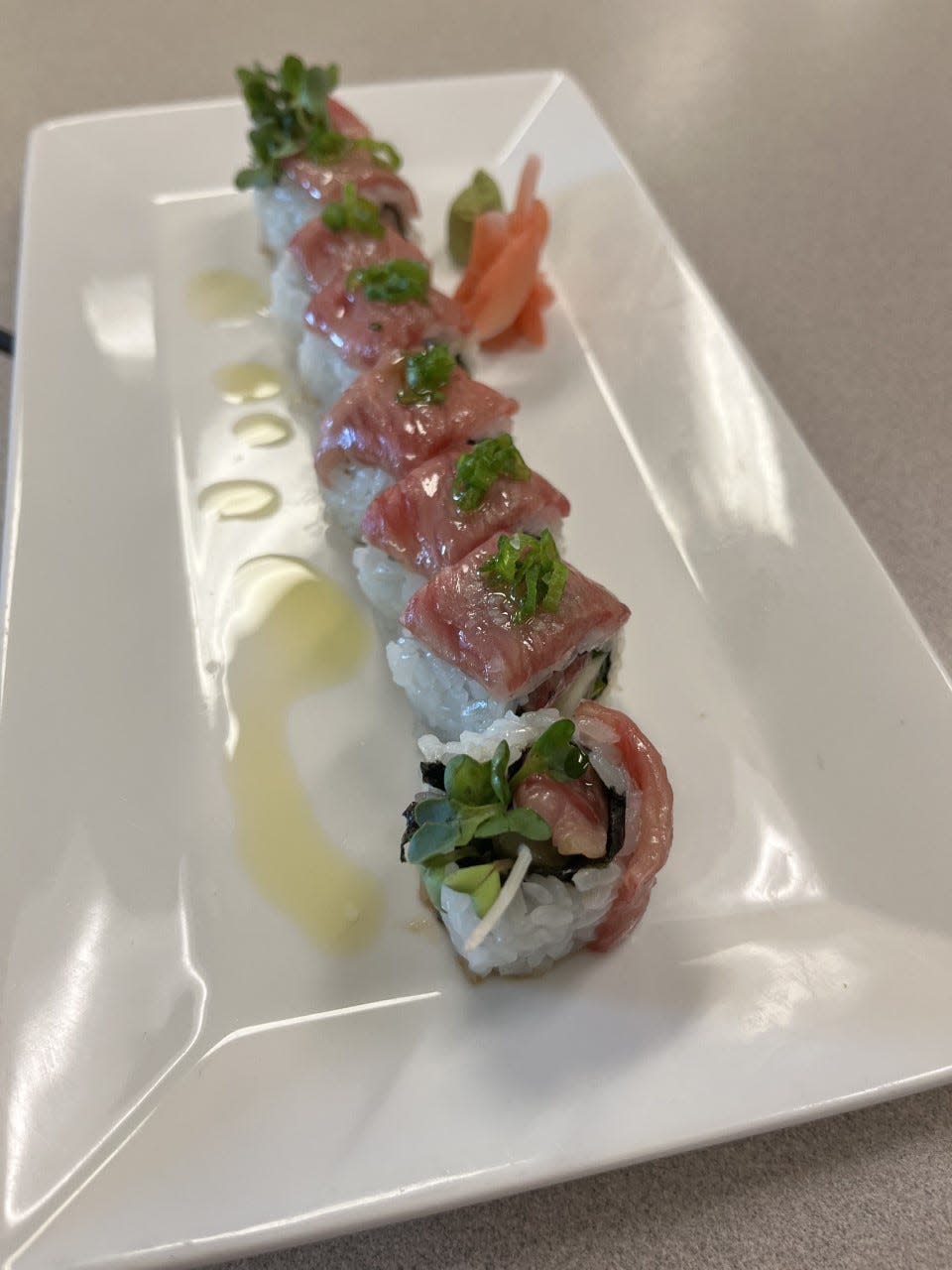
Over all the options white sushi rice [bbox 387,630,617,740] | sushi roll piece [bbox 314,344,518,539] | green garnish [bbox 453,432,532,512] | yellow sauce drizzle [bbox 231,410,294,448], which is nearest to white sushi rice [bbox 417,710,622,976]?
white sushi rice [bbox 387,630,617,740]

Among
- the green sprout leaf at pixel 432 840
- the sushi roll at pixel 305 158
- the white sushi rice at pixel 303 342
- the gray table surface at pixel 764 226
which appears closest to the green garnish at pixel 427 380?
the white sushi rice at pixel 303 342

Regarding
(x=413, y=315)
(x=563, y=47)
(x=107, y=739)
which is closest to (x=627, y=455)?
(x=413, y=315)

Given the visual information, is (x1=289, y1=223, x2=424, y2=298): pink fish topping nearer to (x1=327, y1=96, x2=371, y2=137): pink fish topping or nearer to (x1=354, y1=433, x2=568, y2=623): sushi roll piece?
(x1=327, y1=96, x2=371, y2=137): pink fish topping

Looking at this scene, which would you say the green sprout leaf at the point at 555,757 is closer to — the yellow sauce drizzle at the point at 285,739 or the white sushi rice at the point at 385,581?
the yellow sauce drizzle at the point at 285,739

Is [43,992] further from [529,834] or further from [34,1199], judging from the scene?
[529,834]

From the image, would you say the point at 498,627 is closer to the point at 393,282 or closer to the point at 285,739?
the point at 285,739

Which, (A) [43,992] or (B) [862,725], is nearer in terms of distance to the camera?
(A) [43,992]

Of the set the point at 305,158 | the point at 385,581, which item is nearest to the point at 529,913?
the point at 385,581
